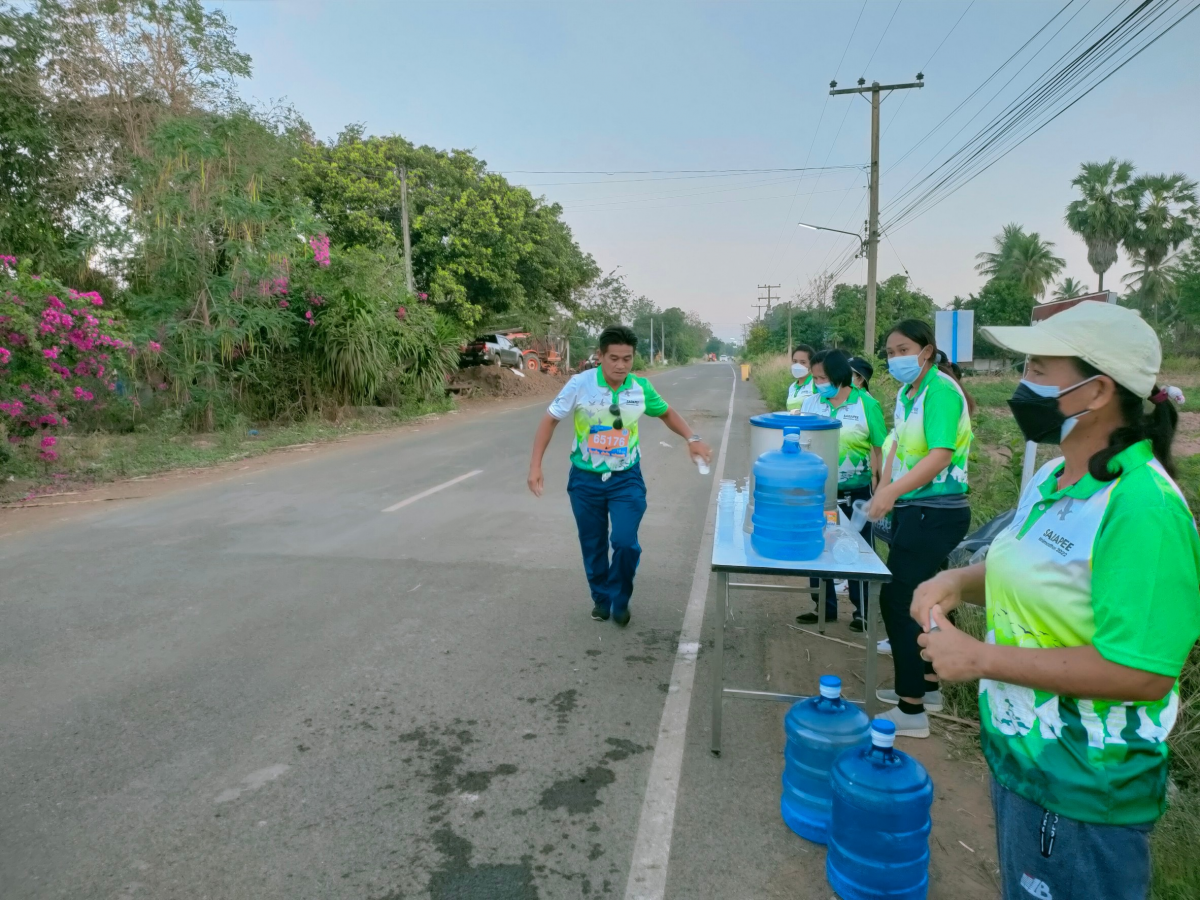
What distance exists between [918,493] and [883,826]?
1.59 m

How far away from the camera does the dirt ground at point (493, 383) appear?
25516 mm

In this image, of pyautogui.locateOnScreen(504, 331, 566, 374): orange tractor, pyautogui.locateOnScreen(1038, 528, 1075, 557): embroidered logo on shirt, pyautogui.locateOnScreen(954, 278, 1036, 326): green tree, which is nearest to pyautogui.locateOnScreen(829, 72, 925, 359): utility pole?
pyautogui.locateOnScreen(504, 331, 566, 374): orange tractor

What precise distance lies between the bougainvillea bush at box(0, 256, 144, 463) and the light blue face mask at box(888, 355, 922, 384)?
9.92 meters

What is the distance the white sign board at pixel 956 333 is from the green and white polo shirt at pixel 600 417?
→ 2.84 metres

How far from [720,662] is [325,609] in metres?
3.00

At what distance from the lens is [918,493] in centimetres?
358

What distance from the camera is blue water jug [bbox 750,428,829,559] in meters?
3.41

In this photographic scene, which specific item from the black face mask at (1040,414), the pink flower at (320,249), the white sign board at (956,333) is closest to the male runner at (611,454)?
the white sign board at (956,333)

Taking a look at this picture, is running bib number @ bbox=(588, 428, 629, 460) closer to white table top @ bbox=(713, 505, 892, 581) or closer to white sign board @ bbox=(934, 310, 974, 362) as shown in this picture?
white table top @ bbox=(713, 505, 892, 581)

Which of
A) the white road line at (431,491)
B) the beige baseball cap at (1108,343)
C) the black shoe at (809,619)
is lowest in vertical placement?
the black shoe at (809,619)

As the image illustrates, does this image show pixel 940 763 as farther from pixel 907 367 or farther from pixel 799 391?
pixel 799 391

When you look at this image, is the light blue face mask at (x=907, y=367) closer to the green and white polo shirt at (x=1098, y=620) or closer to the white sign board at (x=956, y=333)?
the green and white polo shirt at (x=1098, y=620)

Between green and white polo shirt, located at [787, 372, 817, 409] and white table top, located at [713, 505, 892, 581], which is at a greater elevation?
green and white polo shirt, located at [787, 372, 817, 409]

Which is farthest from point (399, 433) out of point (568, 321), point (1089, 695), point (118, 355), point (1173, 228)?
point (1173, 228)
